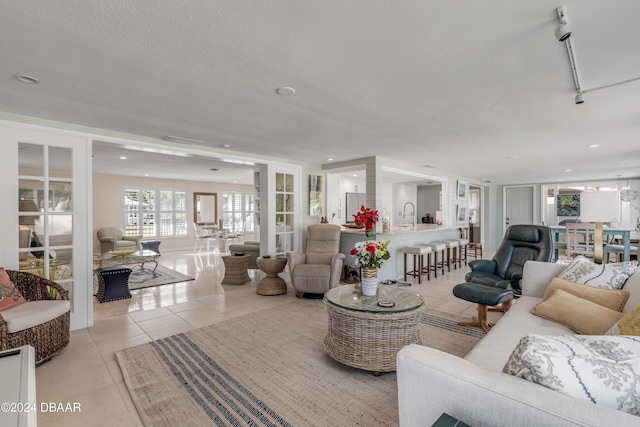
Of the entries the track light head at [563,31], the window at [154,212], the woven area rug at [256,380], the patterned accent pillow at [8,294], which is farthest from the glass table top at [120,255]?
the track light head at [563,31]

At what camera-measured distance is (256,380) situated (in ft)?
7.58

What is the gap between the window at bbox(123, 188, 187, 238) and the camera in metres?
8.83

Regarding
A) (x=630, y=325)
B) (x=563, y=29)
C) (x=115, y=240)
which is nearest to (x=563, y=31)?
(x=563, y=29)

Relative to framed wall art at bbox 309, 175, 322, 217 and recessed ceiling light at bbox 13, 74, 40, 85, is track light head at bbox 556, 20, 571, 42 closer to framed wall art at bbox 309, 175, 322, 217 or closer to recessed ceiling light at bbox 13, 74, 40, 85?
recessed ceiling light at bbox 13, 74, 40, 85

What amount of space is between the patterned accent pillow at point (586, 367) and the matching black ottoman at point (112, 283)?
199 inches

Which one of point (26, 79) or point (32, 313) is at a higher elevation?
point (26, 79)

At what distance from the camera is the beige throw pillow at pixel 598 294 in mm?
2080

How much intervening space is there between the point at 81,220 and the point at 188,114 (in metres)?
1.81

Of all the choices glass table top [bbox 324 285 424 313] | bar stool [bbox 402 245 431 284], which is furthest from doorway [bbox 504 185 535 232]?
glass table top [bbox 324 285 424 313]

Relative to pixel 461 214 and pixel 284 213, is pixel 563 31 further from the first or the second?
pixel 461 214

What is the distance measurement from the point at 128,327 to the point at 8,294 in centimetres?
113

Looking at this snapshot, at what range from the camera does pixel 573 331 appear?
2.09 m

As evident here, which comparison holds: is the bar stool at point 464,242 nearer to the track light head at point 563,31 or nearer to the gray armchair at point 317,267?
the gray armchair at point 317,267

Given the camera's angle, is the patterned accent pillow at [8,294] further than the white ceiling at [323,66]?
Yes
